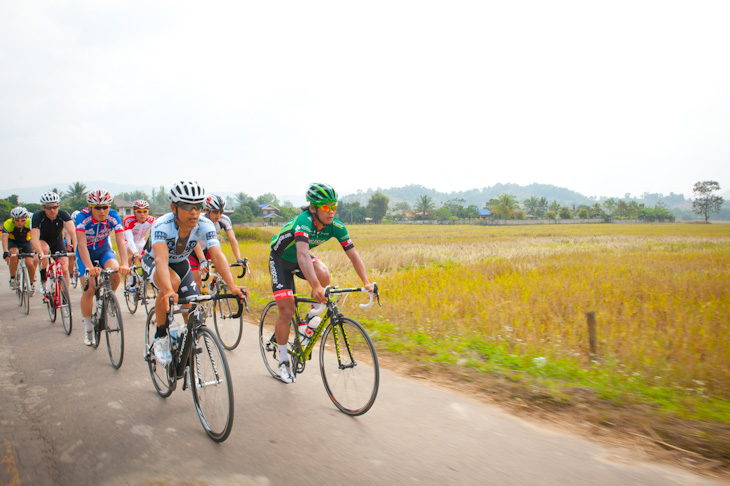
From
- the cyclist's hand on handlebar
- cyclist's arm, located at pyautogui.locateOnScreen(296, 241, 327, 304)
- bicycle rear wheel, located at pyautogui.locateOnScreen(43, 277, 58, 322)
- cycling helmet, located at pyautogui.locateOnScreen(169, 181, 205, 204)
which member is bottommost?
bicycle rear wheel, located at pyautogui.locateOnScreen(43, 277, 58, 322)

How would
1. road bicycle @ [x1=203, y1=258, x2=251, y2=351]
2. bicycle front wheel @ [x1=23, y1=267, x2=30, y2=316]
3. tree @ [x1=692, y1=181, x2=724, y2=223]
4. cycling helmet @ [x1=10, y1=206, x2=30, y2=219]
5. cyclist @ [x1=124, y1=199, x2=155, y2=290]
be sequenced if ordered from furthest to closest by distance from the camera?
tree @ [x1=692, y1=181, x2=724, y2=223], cycling helmet @ [x1=10, y1=206, x2=30, y2=219], bicycle front wheel @ [x1=23, y1=267, x2=30, y2=316], cyclist @ [x1=124, y1=199, x2=155, y2=290], road bicycle @ [x1=203, y1=258, x2=251, y2=351]

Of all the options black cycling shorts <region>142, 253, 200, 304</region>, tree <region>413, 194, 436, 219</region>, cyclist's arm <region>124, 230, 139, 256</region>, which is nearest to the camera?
black cycling shorts <region>142, 253, 200, 304</region>

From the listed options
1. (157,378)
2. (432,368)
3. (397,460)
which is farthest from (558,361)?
(157,378)

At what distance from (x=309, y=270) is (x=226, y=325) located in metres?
2.84

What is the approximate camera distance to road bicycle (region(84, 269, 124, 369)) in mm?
5016

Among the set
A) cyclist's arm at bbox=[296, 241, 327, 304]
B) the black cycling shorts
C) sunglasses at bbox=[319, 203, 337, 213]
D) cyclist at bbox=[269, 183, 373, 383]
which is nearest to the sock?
cyclist at bbox=[269, 183, 373, 383]

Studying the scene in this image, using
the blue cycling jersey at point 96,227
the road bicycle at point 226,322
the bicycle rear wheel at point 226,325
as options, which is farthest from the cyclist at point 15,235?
the bicycle rear wheel at point 226,325

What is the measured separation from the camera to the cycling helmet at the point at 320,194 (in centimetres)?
408

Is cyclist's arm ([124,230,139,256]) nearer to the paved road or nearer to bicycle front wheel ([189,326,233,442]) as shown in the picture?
the paved road

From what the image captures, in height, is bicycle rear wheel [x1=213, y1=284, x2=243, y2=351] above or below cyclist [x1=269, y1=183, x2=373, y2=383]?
below

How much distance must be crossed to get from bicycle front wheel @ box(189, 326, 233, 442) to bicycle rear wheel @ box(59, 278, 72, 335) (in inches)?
170

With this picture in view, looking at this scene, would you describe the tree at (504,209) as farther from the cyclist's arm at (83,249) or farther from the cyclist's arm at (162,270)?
the cyclist's arm at (162,270)

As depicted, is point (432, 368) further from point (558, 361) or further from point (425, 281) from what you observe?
point (425, 281)

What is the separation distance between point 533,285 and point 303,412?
23.1 feet
